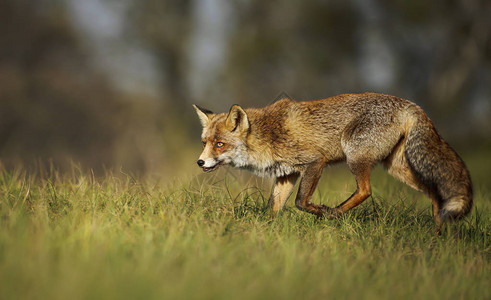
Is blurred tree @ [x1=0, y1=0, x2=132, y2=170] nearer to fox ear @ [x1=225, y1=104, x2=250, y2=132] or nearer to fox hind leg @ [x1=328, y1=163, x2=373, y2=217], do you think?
fox ear @ [x1=225, y1=104, x2=250, y2=132]

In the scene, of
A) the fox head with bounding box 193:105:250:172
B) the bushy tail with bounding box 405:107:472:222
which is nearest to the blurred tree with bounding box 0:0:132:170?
the fox head with bounding box 193:105:250:172

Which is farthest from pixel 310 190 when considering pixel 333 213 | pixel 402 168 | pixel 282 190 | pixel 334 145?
pixel 402 168

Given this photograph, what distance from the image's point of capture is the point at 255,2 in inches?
694

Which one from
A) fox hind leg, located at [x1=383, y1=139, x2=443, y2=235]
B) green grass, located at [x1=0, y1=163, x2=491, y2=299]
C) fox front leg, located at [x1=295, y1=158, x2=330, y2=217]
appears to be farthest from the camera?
fox hind leg, located at [x1=383, y1=139, x2=443, y2=235]

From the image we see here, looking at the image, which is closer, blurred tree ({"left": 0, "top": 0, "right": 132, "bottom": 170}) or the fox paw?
the fox paw

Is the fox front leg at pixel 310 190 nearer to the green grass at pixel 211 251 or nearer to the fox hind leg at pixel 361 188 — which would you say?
the green grass at pixel 211 251

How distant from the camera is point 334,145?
4898 mm

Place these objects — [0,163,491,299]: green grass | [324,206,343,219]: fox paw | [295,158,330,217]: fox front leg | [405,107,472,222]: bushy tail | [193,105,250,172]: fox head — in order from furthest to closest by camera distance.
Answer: [193,105,250,172]: fox head → [295,158,330,217]: fox front leg → [324,206,343,219]: fox paw → [405,107,472,222]: bushy tail → [0,163,491,299]: green grass

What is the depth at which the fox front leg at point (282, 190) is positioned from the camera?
5.01 meters

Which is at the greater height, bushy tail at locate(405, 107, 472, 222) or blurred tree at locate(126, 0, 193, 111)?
blurred tree at locate(126, 0, 193, 111)

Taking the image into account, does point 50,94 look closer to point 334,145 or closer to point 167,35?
point 167,35

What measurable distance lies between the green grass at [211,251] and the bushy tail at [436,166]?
0.35m

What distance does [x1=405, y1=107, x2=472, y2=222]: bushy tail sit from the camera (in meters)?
4.21

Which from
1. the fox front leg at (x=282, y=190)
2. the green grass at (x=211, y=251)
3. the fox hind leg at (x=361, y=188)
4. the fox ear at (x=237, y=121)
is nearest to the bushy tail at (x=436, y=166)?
the green grass at (x=211, y=251)
